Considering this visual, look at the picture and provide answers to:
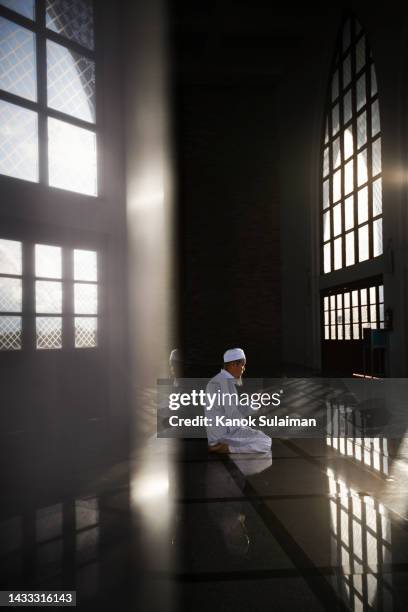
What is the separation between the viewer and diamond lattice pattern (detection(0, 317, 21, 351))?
595 cm

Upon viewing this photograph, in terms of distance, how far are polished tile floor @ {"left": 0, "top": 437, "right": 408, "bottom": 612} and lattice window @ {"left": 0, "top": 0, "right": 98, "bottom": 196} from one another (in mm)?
3752

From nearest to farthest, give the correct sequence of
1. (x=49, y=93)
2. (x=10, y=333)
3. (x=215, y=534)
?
(x=215, y=534)
(x=10, y=333)
(x=49, y=93)

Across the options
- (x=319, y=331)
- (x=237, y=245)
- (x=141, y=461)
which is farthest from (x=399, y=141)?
(x=141, y=461)

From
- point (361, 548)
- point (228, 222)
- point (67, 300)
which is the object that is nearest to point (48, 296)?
point (67, 300)

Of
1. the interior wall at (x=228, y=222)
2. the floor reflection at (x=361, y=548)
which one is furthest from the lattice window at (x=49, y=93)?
the interior wall at (x=228, y=222)

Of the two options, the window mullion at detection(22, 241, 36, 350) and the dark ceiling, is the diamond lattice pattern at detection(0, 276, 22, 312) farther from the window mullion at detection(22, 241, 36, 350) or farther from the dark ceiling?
the dark ceiling

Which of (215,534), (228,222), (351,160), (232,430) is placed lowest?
(215,534)

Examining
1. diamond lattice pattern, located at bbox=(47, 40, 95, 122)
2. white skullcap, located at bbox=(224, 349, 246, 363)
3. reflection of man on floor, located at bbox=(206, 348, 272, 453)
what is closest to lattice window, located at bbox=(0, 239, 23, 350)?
diamond lattice pattern, located at bbox=(47, 40, 95, 122)

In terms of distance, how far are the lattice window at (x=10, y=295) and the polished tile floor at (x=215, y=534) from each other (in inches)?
79.9

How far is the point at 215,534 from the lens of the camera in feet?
9.47

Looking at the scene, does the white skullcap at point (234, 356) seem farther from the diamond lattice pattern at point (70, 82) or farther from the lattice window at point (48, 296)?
the diamond lattice pattern at point (70, 82)

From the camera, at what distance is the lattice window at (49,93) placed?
6.11m

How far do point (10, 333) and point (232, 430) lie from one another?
2835 millimetres

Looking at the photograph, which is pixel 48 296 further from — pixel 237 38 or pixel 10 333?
pixel 237 38
